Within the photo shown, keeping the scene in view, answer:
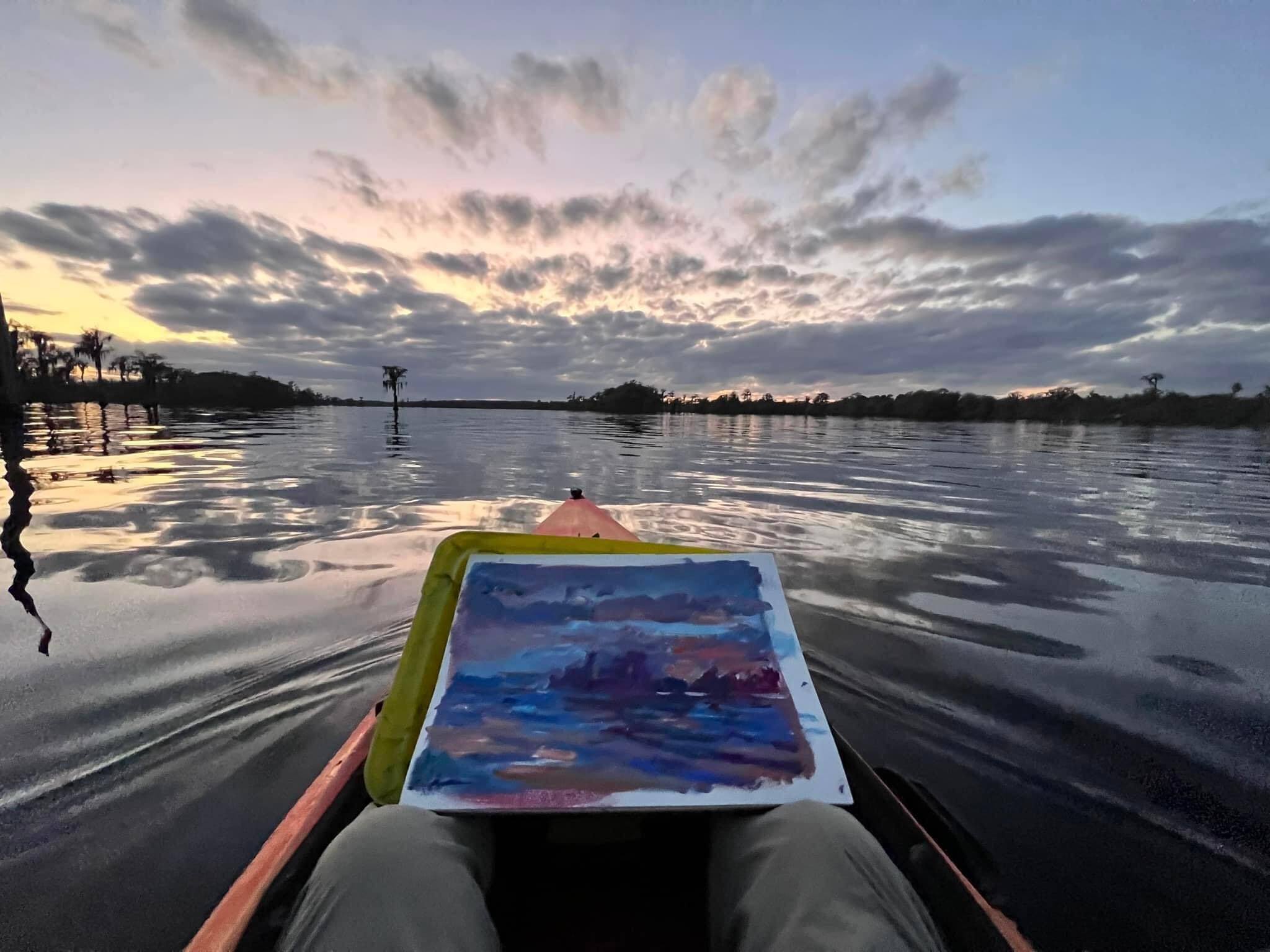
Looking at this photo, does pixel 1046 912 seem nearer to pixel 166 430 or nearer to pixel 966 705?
pixel 966 705

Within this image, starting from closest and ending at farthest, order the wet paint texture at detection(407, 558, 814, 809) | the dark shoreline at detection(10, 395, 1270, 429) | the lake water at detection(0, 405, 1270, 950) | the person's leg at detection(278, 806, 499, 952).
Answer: the person's leg at detection(278, 806, 499, 952), the wet paint texture at detection(407, 558, 814, 809), the lake water at detection(0, 405, 1270, 950), the dark shoreline at detection(10, 395, 1270, 429)

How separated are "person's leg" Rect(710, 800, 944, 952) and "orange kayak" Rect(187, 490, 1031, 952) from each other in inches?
15.3

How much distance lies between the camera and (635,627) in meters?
2.52

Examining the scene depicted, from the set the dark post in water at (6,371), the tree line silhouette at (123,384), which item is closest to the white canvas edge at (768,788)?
the dark post in water at (6,371)

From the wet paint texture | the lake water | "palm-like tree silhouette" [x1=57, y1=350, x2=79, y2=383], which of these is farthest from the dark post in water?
"palm-like tree silhouette" [x1=57, y1=350, x2=79, y2=383]

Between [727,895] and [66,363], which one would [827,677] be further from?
[66,363]

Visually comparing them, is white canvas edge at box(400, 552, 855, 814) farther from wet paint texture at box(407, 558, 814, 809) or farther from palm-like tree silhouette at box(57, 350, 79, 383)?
palm-like tree silhouette at box(57, 350, 79, 383)

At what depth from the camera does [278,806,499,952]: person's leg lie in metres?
1.17

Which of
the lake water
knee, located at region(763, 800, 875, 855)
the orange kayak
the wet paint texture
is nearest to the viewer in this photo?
knee, located at region(763, 800, 875, 855)

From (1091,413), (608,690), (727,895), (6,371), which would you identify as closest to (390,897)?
(727,895)

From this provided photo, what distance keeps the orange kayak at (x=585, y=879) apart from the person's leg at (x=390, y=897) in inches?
17.7

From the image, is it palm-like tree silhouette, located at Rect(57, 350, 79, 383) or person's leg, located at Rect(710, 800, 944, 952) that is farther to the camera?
palm-like tree silhouette, located at Rect(57, 350, 79, 383)

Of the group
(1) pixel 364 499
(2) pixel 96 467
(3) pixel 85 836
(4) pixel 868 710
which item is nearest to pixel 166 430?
(2) pixel 96 467

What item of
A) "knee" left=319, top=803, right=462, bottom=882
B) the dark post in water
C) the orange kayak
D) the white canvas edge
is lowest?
the orange kayak
